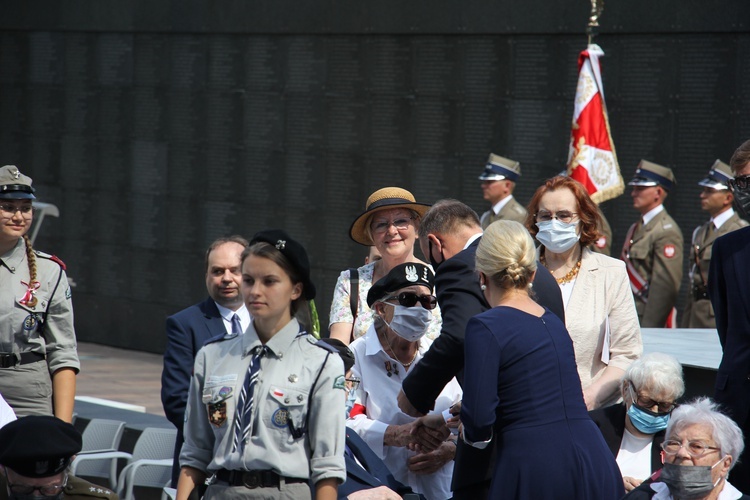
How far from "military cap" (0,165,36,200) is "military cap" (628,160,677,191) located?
4.77 m

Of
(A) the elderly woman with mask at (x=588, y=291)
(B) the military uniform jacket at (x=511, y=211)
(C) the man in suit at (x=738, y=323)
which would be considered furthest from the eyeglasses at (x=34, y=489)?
(B) the military uniform jacket at (x=511, y=211)

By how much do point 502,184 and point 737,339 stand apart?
17.1ft

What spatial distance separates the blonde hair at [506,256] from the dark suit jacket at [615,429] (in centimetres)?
108

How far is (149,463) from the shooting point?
20.2ft

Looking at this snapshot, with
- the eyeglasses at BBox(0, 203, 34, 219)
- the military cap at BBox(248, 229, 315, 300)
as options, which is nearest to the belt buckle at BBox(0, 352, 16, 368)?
the eyeglasses at BBox(0, 203, 34, 219)

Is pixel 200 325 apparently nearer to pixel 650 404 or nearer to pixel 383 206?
pixel 383 206

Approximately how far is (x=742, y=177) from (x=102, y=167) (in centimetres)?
994

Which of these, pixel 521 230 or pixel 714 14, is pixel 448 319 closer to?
pixel 521 230

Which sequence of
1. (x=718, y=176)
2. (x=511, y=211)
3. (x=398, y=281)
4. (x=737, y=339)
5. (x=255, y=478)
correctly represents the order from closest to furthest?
(x=255, y=478) → (x=737, y=339) → (x=398, y=281) → (x=718, y=176) → (x=511, y=211)

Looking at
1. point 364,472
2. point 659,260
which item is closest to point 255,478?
point 364,472

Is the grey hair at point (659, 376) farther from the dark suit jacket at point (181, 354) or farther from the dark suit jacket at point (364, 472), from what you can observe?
the dark suit jacket at point (181, 354)

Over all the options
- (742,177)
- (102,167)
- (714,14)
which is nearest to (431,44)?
(714,14)

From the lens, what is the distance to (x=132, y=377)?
1180 cm

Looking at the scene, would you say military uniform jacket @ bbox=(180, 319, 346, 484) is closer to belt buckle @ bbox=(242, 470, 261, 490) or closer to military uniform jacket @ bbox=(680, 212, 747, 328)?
belt buckle @ bbox=(242, 470, 261, 490)
